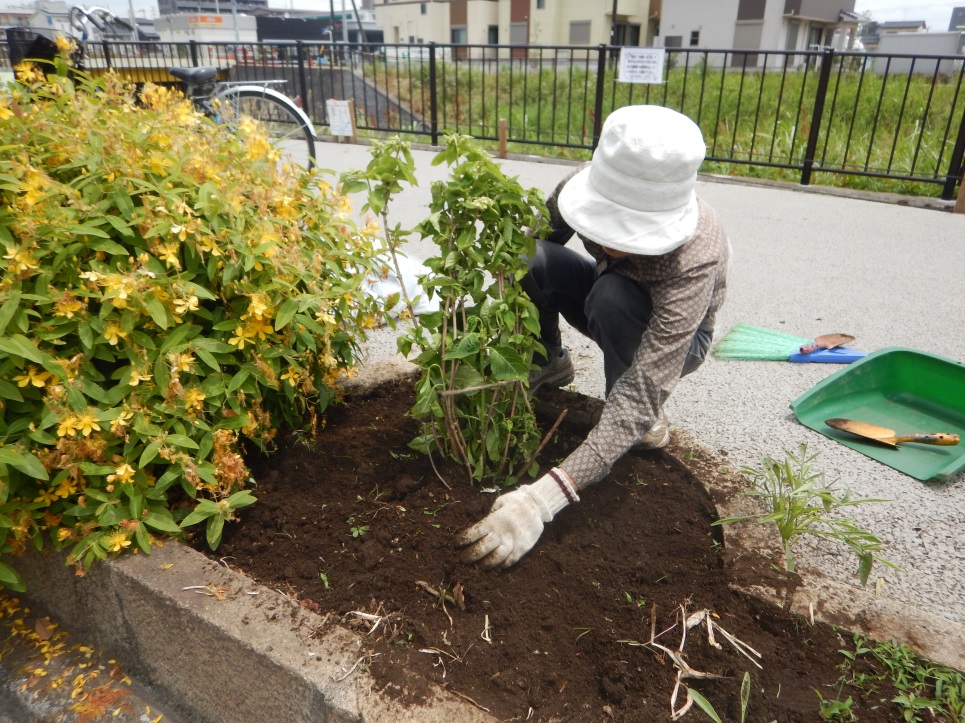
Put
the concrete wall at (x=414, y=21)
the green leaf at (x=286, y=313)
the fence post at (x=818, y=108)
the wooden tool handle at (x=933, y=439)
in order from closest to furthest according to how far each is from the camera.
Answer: the green leaf at (x=286, y=313), the wooden tool handle at (x=933, y=439), the fence post at (x=818, y=108), the concrete wall at (x=414, y=21)

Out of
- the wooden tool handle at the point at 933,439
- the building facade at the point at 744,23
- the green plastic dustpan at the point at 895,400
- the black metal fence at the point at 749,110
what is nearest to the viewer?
the wooden tool handle at the point at 933,439

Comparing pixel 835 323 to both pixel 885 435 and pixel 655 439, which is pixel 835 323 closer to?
pixel 885 435

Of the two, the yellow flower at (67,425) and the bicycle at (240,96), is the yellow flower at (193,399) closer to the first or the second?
the yellow flower at (67,425)

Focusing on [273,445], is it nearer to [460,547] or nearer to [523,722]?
[460,547]

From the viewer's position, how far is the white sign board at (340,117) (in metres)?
8.84

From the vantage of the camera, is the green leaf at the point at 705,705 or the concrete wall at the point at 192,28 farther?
the concrete wall at the point at 192,28

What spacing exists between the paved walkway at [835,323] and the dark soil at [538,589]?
0.37 meters

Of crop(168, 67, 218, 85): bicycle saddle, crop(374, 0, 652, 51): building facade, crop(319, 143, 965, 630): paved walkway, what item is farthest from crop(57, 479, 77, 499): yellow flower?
crop(374, 0, 652, 51): building facade

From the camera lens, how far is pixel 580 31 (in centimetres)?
3212

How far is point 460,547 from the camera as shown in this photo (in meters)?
1.68

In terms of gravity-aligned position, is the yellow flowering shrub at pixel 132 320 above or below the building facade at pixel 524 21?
below

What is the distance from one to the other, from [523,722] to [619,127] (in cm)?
131

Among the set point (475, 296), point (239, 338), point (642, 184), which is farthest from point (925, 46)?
point (239, 338)

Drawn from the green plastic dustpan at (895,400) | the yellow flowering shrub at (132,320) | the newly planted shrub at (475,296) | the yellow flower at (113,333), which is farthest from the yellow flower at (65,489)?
the green plastic dustpan at (895,400)
